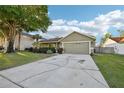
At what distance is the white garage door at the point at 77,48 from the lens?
20916 mm

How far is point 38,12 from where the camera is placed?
17.9 meters

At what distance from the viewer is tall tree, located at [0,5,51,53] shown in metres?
14.0

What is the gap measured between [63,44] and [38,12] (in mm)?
7295

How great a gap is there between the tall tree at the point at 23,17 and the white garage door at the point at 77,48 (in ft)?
A: 15.3

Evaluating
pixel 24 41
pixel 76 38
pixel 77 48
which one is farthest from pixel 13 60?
pixel 24 41

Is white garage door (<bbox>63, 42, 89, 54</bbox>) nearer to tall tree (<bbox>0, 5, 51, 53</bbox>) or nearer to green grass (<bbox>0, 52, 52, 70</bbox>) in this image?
tall tree (<bbox>0, 5, 51, 53</bbox>)

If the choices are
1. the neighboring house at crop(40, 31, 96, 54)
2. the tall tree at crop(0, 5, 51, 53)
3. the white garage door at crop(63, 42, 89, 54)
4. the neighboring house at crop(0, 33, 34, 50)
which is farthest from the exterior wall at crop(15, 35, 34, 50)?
the white garage door at crop(63, 42, 89, 54)

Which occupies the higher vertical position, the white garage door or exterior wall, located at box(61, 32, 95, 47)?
exterior wall, located at box(61, 32, 95, 47)

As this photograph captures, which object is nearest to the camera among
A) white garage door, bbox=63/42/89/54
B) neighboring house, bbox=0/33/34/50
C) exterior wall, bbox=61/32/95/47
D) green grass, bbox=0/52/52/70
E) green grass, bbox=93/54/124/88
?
green grass, bbox=93/54/124/88

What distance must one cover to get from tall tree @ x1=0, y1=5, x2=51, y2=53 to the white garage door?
15.3 feet

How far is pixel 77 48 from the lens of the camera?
2152 centimetres

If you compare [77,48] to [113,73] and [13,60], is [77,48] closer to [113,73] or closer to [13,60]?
[13,60]

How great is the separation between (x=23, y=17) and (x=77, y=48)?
955cm
